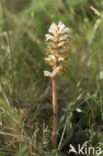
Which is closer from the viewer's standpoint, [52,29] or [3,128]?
[52,29]

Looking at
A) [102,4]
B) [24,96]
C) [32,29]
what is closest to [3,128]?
[24,96]

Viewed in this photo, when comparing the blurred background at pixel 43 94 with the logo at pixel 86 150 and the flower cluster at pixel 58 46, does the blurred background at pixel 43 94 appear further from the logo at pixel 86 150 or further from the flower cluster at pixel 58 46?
the flower cluster at pixel 58 46

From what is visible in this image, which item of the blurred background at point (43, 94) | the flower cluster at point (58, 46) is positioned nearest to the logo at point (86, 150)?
the blurred background at point (43, 94)

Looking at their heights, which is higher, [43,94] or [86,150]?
[43,94]

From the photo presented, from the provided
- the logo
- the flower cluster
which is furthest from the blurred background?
the flower cluster

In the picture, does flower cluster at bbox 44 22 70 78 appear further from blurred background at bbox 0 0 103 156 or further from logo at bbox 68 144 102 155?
logo at bbox 68 144 102 155

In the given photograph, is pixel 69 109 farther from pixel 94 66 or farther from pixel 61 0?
pixel 61 0

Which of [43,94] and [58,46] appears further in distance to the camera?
[43,94]

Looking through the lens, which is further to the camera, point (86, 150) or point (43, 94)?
point (43, 94)
